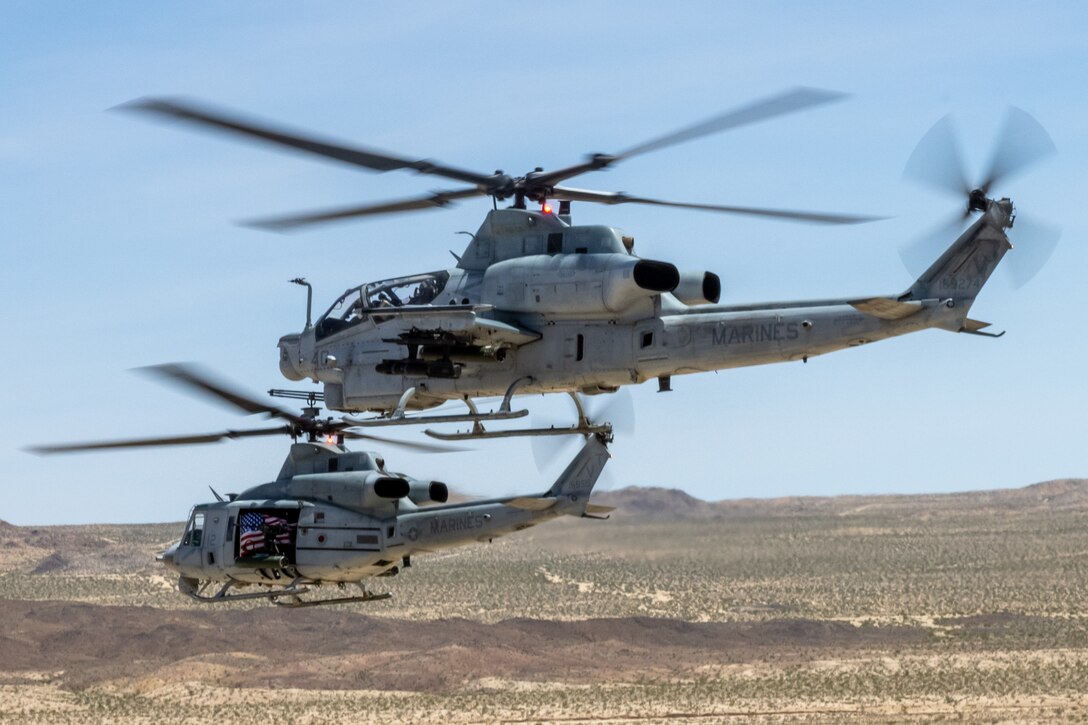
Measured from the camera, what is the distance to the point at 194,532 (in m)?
28.0

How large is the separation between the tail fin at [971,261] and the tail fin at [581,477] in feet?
20.0

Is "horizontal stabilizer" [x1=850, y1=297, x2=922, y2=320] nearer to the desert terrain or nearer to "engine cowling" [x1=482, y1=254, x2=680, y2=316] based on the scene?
"engine cowling" [x1=482, y1=254, x2=680, y2=316]

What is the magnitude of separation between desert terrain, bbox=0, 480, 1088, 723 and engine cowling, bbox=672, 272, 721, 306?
1034 cm

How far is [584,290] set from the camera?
23328mm

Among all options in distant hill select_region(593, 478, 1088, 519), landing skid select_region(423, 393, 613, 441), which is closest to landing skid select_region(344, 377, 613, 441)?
landing skid select_region(423, 393, 613, 441)

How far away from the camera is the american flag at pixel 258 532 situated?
2703 centimetres

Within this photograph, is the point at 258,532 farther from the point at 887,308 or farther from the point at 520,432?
the point at 887,308

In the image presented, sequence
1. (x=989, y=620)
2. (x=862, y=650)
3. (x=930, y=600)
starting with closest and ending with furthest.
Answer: (x=862, y=650), (x=989, y=620), (x=930, y=600)

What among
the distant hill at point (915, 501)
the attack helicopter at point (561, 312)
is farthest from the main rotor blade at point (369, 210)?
the distant hill at point (915, 501)

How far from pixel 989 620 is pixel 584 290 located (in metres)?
30.9

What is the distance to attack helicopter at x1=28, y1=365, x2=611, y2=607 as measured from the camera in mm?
26000

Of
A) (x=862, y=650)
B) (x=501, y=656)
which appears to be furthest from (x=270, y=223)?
(x=862, y=650)

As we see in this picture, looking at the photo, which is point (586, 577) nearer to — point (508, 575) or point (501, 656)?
point (508, 575)

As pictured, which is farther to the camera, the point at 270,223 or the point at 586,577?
the point at 586,577
